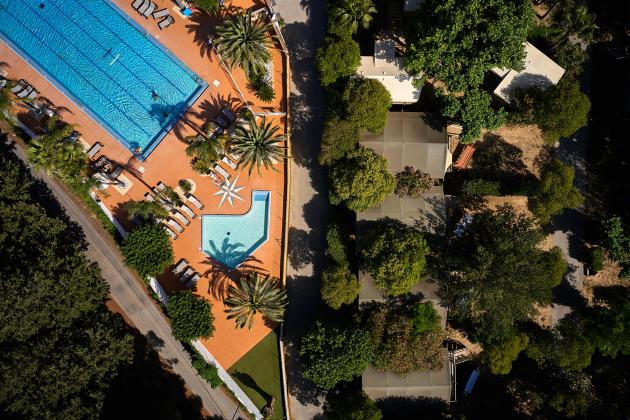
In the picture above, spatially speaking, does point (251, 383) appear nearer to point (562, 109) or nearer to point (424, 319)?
point (424, 319)

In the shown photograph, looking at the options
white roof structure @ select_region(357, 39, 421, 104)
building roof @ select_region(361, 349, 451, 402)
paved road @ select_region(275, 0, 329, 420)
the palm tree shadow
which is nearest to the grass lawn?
the palm tree shadow

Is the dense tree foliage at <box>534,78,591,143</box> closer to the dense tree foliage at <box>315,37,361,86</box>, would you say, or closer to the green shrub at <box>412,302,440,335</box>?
the dense tree foliage at <box>315,37,361,86</box>

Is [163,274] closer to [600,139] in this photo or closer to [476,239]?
[476,239]

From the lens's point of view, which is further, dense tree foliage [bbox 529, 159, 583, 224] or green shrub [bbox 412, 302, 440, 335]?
dense tree foliage [bbox 529, 159, 583, 224]

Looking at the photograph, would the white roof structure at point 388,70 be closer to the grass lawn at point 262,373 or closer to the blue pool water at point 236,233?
the blue pool water at point 236,233

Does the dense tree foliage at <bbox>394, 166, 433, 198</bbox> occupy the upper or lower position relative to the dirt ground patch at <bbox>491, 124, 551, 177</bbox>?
lower

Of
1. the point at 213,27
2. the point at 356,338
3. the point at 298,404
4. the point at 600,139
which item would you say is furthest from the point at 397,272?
the point at 213,27

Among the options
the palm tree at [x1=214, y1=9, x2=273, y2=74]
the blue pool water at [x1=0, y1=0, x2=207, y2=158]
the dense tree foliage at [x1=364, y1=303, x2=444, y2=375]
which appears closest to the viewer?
the dense tree foliage at [x1=364, y1=303, x2=444, y2=375]
